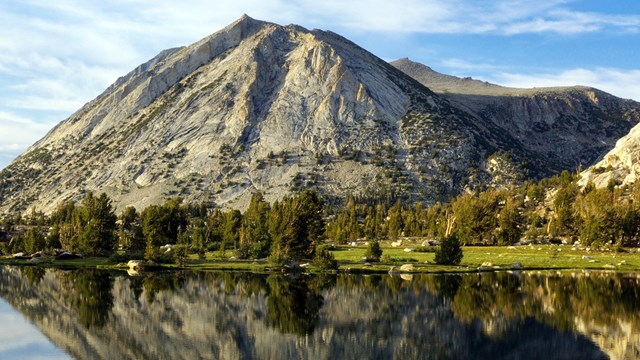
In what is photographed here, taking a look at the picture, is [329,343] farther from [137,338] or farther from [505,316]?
[505,316]

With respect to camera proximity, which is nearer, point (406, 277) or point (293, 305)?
point (293, 305)

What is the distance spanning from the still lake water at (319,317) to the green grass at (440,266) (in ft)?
32.4

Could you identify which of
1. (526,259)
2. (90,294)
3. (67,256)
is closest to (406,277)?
(526,259)

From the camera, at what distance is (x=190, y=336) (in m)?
47.8

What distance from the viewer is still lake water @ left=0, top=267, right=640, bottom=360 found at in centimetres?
4375

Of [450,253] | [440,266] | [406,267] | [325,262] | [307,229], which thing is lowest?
[440,266]

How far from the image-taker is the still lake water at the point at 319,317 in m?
43.8

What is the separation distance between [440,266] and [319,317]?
148 ft

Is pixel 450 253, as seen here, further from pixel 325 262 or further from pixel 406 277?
pixel 325 262

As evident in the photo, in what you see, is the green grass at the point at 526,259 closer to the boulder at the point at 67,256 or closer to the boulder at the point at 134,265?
the boulder at the point at 134,265

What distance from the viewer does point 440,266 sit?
96.1m

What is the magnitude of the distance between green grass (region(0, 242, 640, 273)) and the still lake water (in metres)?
9.88

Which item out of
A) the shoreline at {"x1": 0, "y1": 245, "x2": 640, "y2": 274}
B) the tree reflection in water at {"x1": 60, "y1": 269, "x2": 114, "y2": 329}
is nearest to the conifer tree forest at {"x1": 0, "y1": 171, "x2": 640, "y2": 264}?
the shoreline at {"x1": 0, "y1": 245, "x2": 640, "y2": 274}

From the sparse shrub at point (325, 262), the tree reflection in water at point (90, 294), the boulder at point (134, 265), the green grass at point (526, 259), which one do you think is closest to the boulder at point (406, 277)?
the green grass at point (526, 259)
